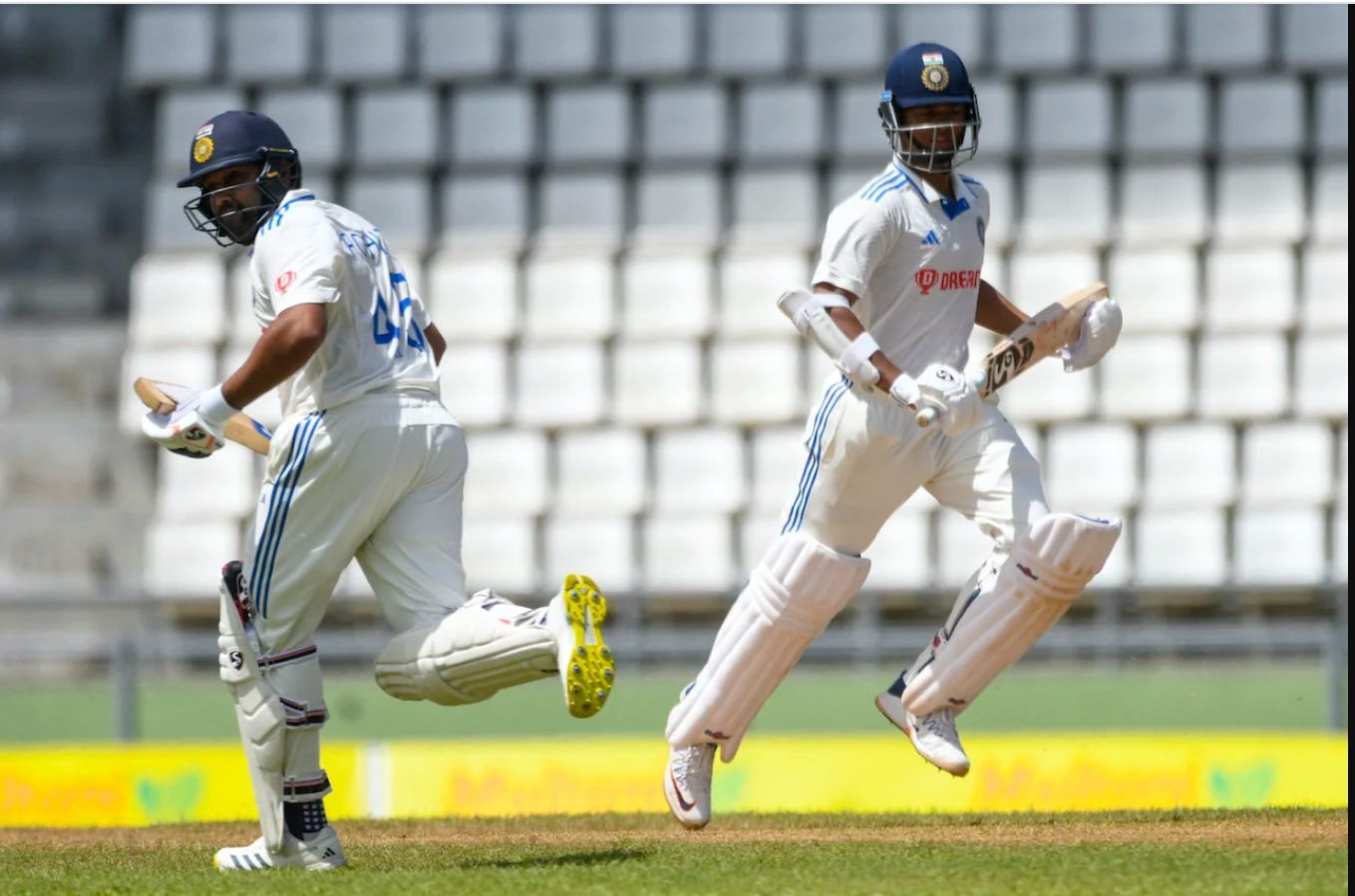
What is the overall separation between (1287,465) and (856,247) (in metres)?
9.38

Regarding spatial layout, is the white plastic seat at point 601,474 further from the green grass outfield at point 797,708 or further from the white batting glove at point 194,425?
the white batting glove at point 194,425

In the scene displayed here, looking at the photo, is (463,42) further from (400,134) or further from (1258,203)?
(1258,203)

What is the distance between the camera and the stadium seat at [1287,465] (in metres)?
14.4

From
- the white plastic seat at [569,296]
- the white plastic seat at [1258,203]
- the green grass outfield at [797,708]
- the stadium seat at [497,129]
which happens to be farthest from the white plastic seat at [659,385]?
the white plastic seat at [1258,203]

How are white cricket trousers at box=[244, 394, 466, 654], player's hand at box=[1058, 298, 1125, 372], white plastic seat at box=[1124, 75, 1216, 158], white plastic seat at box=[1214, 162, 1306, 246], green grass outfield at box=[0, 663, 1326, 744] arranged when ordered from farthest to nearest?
white plastic seat at box=[1124, 75, 1216, 158]
white plastic seat at box=[1214, 162, 1306, 246]
green grass outfield at box=[0, 663, 1326, 744]
player's hand at box=[1058, 298, 1125, 372]
white cricket trousers at box=[244, 394, 466, 654]

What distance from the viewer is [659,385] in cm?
1530

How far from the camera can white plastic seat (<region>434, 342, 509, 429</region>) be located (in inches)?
603

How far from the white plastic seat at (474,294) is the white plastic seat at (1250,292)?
16.7 ft

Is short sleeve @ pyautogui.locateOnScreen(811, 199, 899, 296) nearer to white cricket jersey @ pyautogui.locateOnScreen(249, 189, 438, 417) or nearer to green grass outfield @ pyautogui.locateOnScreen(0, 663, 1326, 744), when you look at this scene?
white cricket jersey @ pyautogui.locateOnScreen(249, 189, 438, 417)

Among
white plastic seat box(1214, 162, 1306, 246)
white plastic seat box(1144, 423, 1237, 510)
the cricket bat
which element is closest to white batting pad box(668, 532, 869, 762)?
the cricket bat

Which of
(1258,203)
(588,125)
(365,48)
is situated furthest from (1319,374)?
(365,48)

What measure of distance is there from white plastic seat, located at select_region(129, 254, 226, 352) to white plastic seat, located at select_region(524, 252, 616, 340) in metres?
2.33

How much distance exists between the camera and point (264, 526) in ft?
17.5

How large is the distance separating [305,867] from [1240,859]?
2303 millimetres
